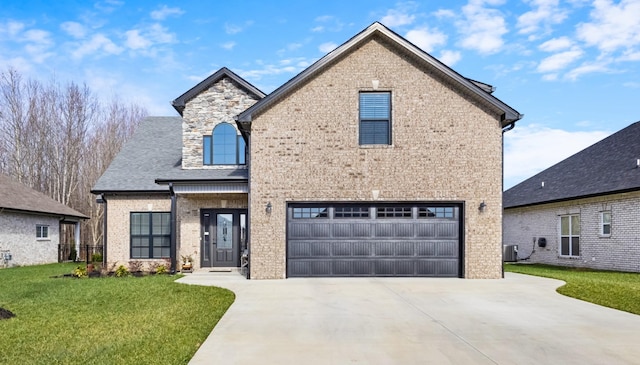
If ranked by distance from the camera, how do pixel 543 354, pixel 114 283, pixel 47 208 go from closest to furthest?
pixel 543 354 → pixel 114 283 → pixel 47 208

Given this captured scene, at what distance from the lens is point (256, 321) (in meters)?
7.71

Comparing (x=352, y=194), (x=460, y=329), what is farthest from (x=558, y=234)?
(x=460, y=329)

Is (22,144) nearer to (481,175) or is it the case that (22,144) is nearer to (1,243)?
(1,243)

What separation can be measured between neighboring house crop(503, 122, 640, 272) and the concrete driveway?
25.2 ft

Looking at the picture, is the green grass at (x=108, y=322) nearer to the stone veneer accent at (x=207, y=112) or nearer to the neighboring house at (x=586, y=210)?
the stone veneer accent at (x=207, y=112)

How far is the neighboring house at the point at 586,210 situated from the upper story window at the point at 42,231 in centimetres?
2524

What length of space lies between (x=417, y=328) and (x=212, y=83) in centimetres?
1283

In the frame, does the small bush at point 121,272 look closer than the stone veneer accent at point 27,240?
Yes

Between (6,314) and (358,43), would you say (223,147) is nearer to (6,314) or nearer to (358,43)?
(358,43)

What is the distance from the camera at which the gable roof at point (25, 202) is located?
20.5m

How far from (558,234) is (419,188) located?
10671 millimetres

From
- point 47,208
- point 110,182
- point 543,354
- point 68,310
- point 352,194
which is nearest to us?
point 543,354

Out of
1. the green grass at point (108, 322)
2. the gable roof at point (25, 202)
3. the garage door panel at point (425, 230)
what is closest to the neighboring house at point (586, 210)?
the garage door panel at point (425, 230)

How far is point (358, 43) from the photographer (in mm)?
13969
